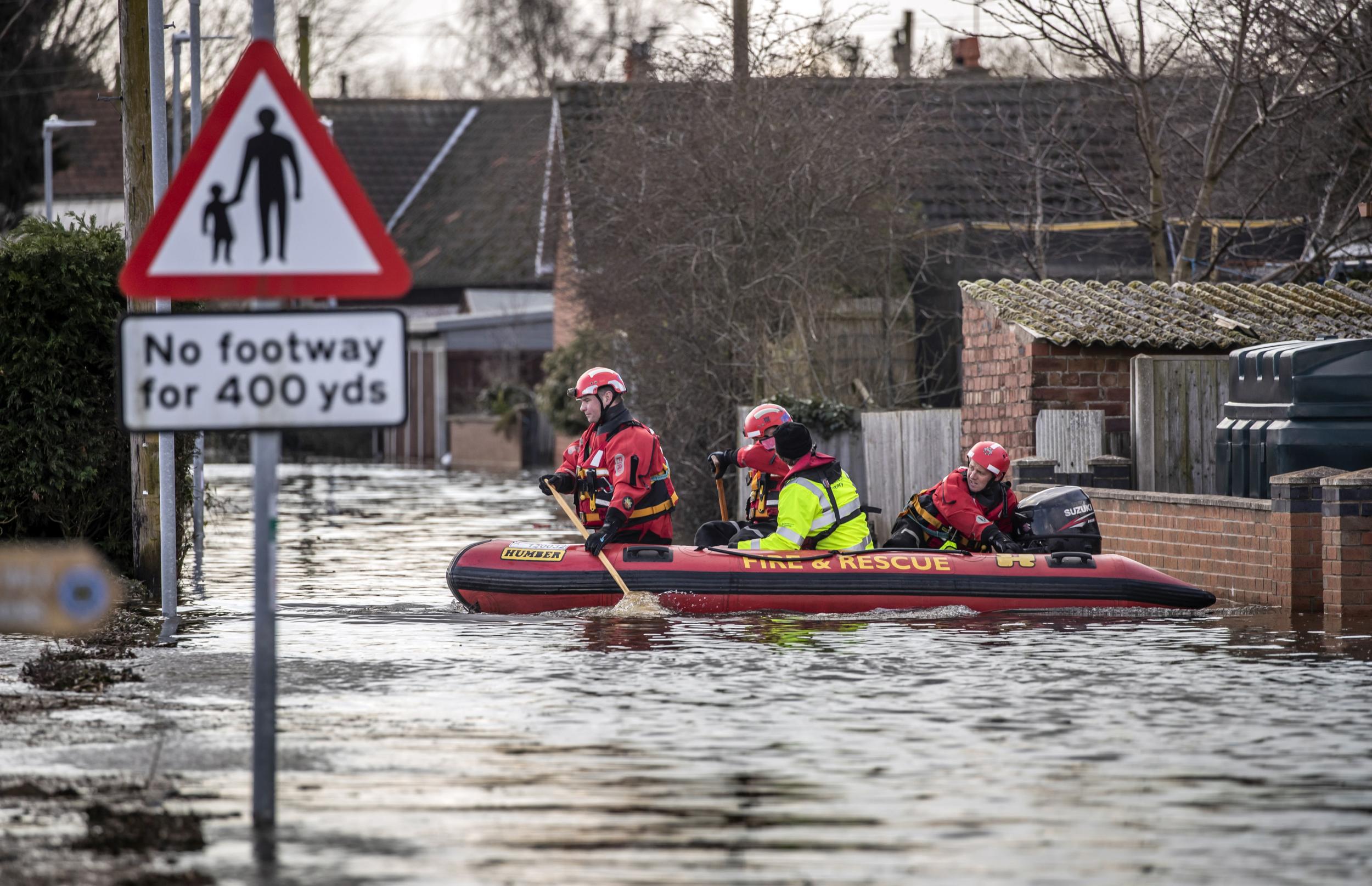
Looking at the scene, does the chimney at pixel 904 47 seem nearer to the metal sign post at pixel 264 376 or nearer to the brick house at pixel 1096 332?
the brick house at pixel 1096 332

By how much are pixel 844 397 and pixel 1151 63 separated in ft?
15.0

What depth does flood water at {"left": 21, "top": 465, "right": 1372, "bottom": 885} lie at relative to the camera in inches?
263

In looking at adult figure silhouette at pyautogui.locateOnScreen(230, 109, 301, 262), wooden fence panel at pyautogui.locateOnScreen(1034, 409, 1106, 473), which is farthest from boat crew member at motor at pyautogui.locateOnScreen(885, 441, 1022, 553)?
adult figure silhouette at pyautogui.locateOnScreen(230, 109, 301, 262)

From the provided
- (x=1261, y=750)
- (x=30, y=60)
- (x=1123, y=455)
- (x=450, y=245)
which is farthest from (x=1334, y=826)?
(x=450, y=245)

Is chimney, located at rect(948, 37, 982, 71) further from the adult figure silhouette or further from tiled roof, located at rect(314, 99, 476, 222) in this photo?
the adult figure silhouette

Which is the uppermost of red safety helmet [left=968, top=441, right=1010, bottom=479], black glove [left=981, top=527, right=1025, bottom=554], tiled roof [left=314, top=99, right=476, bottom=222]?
tiled roof [left=314, top=99, right=476, bottom=222]

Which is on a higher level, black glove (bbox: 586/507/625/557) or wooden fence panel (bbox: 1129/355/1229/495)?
wooden fence panel (bbox: 1129/355/1229/495)

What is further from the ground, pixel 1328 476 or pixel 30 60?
pixel 30 60

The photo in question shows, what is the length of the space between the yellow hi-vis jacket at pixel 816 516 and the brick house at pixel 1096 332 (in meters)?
3.75

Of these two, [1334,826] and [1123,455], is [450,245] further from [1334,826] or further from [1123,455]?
[1334,826]

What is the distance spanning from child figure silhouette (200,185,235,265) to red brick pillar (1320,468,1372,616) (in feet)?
30.7

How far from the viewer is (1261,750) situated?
874 cm

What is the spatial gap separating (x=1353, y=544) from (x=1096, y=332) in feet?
14.9

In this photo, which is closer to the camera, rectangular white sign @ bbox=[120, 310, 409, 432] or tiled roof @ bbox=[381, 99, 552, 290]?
rectangular white sign @ bbox=[120, 310, 409, 432]
